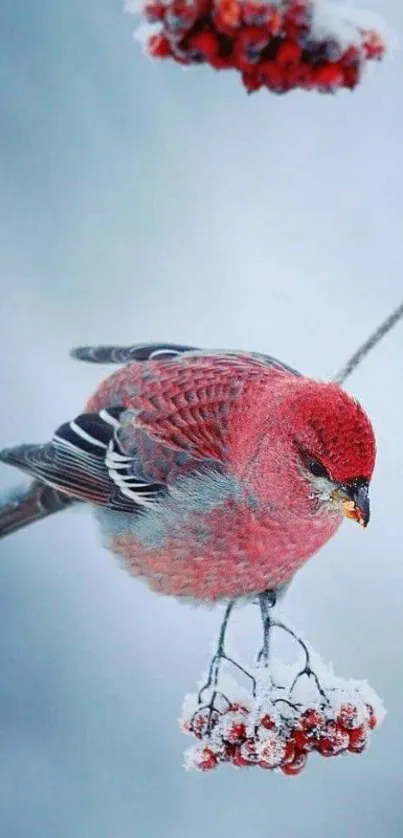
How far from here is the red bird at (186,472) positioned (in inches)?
46.3

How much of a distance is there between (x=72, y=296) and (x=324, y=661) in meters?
0.56

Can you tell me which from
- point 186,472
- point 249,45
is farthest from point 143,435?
point 249,45

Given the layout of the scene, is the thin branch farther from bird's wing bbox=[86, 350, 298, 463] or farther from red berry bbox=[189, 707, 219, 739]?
red berry bbox=[189, 707, 219, 739]

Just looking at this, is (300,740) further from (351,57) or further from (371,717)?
(351,57)

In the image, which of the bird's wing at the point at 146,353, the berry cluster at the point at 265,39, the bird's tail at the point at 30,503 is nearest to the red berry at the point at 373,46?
the berry cluster at the point at 265,39

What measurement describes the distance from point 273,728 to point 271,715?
0.05ft

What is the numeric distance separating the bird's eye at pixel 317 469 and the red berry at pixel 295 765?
15.4 inches

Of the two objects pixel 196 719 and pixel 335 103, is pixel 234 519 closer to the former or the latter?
pixel 196 719

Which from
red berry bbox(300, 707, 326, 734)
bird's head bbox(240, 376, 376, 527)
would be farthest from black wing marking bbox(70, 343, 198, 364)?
red berry bbox(300, 707, 326, 734)

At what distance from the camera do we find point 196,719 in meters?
1.25

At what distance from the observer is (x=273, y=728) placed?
1.22 m

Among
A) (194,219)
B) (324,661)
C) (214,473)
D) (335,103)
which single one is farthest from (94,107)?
(324,661)

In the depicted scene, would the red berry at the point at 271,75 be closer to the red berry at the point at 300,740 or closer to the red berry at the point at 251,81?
the red berry at the point at 251,81

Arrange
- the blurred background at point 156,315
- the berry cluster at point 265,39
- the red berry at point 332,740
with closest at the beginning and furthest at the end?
the berry cluster at point 265,39 → the blurred background at point 156,315 → the red berry at point 332,740
